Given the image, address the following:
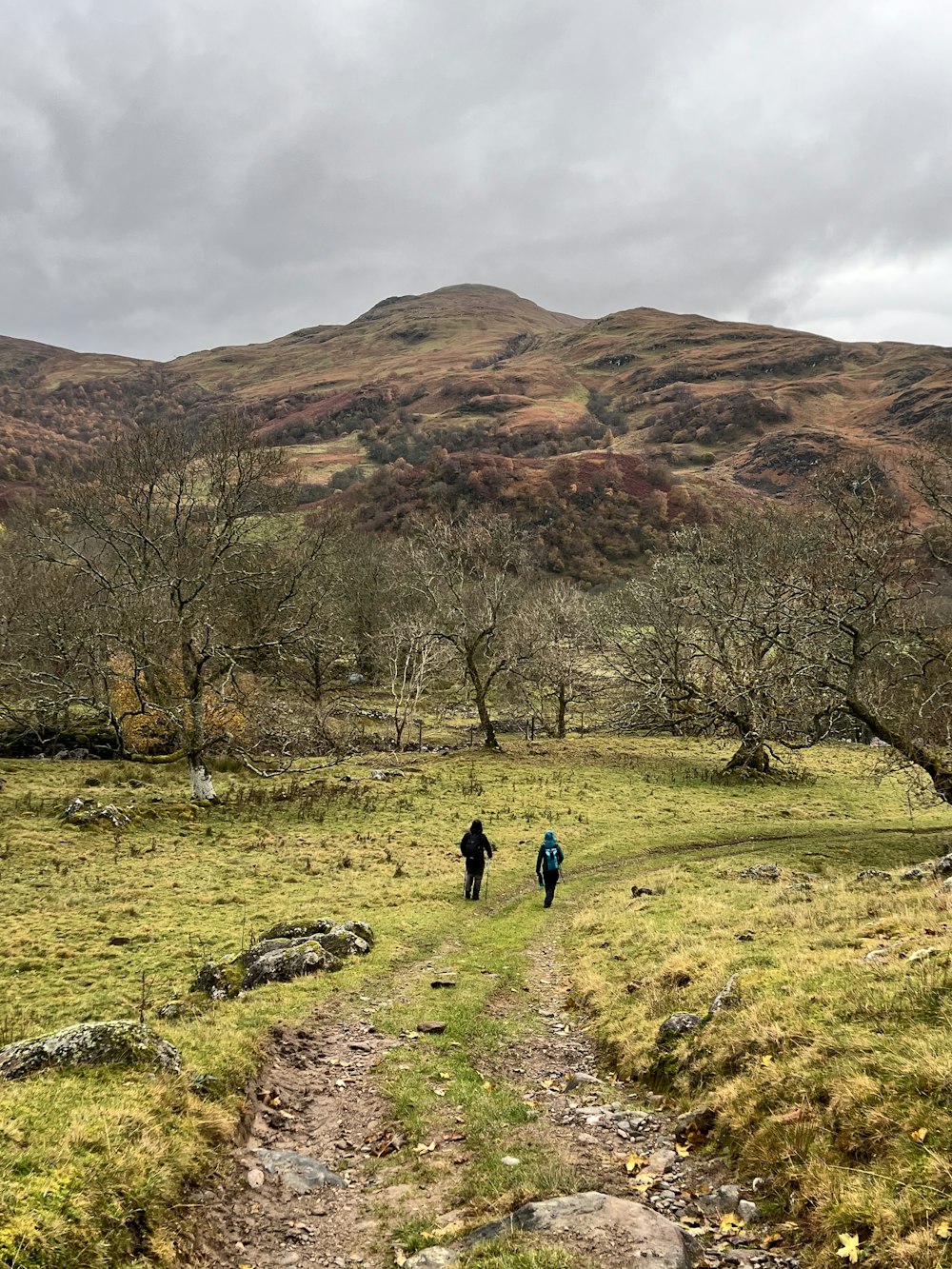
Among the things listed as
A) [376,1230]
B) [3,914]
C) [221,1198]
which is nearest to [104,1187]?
[221,1198]

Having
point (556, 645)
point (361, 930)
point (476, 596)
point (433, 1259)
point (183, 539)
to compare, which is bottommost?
point (361, 930)

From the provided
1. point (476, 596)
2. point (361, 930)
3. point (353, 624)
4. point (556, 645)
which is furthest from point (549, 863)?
point (353, 624)

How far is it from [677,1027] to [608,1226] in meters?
4.70

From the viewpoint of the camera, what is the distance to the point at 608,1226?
5301mm

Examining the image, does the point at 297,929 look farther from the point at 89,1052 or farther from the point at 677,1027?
the point at 677,1027

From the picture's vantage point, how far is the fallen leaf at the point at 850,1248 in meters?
4.76

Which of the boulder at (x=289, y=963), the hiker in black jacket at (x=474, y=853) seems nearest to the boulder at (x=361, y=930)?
the boulder at (x=289, y=963)

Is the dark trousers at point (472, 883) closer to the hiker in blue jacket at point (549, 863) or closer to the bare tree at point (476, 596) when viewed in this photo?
the hiker in blue jacket at point (549, 863)

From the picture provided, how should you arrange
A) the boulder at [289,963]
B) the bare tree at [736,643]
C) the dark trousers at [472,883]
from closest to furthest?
the boulder at [289,963], the dark trousers at [472,883], the bare tree at [736,643]

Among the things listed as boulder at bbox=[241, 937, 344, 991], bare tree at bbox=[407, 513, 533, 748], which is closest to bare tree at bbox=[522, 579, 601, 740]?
bare tree at bbox=[407, 513, 533, 748]

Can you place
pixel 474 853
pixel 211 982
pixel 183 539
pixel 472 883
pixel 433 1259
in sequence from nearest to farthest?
pixel 433 1259
pixel 211 982
pixel 474 853
pixel 472 883
pixel 183 539

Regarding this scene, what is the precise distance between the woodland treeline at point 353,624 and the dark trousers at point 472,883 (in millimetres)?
11344

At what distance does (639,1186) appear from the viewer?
644 cm

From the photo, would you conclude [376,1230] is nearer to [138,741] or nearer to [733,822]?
[733,822]
